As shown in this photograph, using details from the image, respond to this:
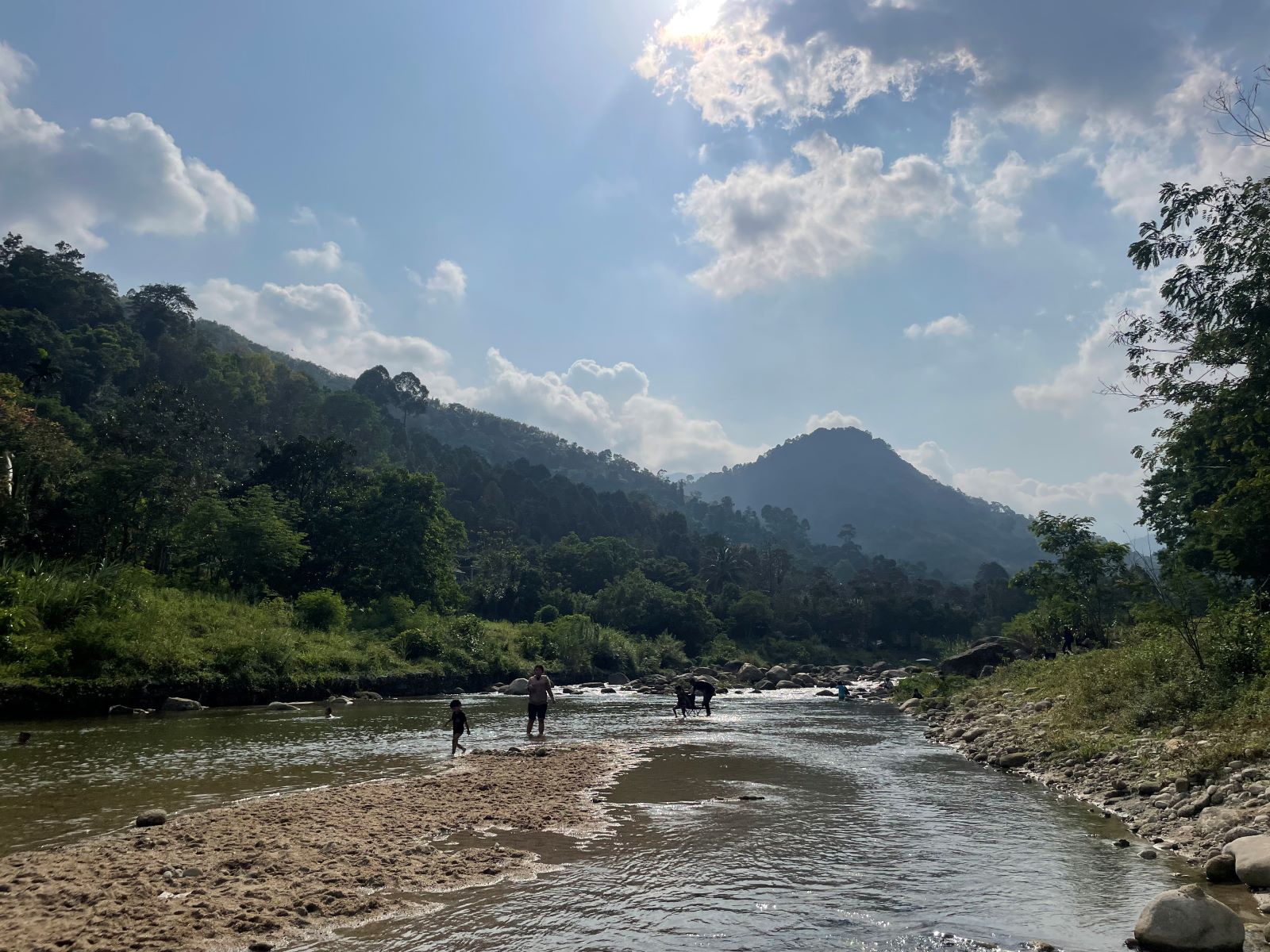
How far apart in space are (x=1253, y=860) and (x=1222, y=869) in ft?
1.15

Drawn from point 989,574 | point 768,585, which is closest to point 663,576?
point 768,585

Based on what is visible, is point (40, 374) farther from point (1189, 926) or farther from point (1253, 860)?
point (1253, 860)

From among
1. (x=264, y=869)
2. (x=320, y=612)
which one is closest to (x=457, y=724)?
(x=264, y=869)

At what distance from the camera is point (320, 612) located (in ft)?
151

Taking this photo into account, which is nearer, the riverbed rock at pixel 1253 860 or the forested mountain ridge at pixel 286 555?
the riverbed rock at pixel 1253 860

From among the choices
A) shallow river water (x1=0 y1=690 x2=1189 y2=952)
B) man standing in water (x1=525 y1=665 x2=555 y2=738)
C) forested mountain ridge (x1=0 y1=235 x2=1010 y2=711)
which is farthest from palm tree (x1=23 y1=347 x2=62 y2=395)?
man standing in water (x1=525 y1=665 x2=555 y2=738)

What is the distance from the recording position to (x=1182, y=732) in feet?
49.2

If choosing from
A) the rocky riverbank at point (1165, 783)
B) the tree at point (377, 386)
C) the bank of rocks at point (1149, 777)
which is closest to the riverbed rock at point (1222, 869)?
the rocky riverbank at point (1165, 783)

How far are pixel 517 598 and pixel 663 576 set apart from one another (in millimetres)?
24969

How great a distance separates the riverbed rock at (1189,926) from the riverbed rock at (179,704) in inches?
1248

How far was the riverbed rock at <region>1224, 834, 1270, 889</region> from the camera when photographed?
27.6ft

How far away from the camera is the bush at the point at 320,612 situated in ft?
149

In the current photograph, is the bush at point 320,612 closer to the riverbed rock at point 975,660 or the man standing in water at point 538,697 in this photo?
the man standing in water at point 538,697

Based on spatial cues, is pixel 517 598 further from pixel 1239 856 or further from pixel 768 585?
pixel 1239 856
